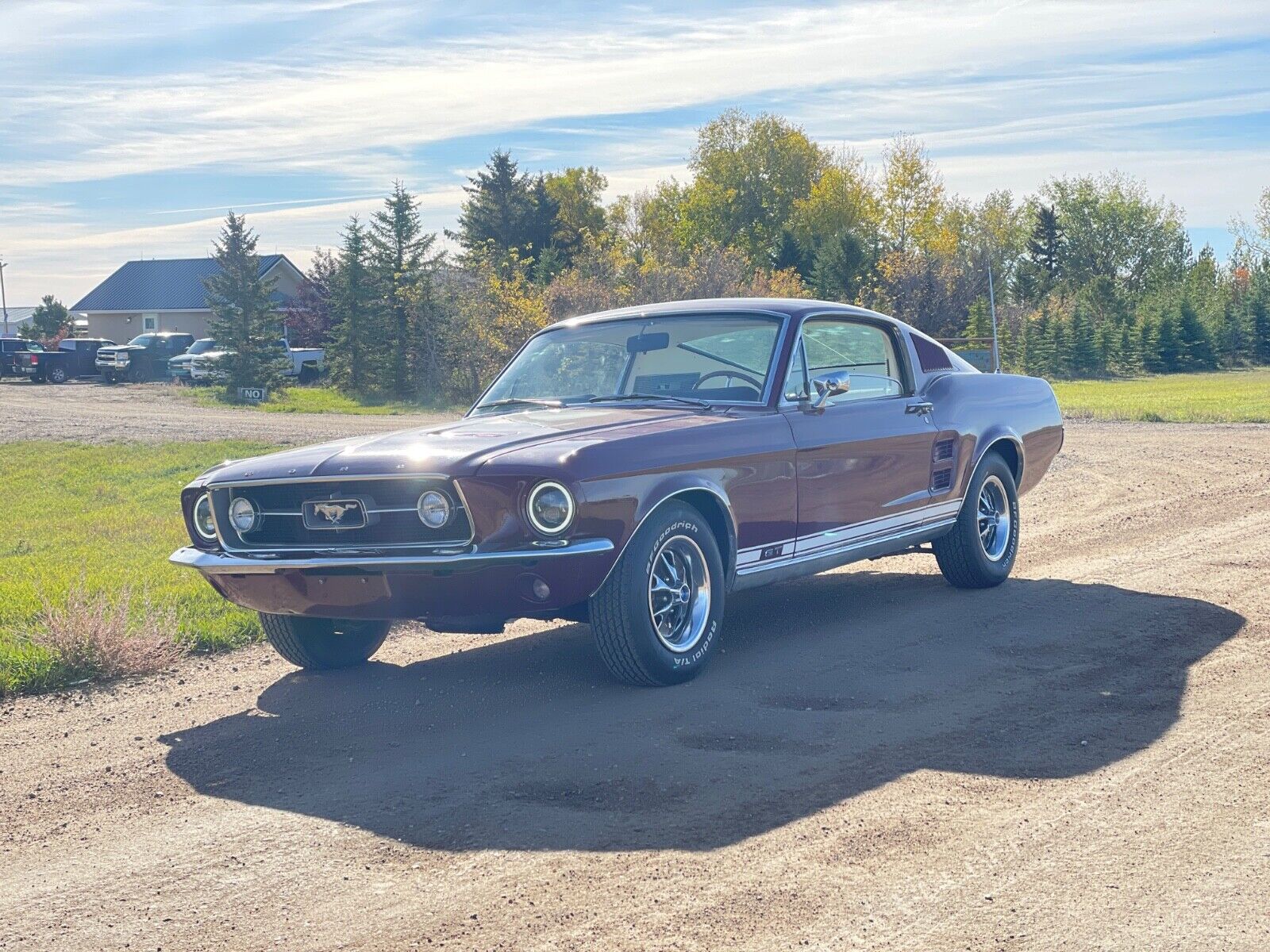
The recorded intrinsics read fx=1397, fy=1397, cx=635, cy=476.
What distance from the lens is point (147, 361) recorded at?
50625 millimetres

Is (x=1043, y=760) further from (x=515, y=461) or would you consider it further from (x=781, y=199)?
(x=781, y=199)

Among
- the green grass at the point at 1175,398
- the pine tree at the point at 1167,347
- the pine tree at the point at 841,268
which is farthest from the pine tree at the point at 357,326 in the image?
the pine tree at the point at 1167,347

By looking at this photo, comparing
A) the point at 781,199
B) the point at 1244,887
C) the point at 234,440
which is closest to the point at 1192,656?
the point at 1244,887

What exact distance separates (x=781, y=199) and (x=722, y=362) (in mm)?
85266

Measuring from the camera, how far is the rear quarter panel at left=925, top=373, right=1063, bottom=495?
7.96m

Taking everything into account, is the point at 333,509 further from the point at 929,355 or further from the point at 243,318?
the point at 243,318

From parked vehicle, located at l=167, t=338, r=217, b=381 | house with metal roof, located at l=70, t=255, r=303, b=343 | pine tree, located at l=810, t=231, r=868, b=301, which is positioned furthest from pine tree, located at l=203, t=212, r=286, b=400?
house with metal roof, located at l=70, t=255, r=303, b=343

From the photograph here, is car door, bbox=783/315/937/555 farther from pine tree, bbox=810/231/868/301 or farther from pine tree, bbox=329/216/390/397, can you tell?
pine tree, bbox=810/231/868/301

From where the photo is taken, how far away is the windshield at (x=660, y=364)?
6793 mm

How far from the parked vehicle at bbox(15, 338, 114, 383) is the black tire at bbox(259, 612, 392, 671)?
47415 millimetres

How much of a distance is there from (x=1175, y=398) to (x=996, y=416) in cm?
2437

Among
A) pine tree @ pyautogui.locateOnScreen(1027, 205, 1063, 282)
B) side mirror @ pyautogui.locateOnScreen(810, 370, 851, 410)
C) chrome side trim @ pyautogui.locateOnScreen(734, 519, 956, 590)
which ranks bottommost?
chrome side trim @ pyautogui.locateOnScreen(734, 519, 956, 590)

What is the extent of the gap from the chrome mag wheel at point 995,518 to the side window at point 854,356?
1.08 meters

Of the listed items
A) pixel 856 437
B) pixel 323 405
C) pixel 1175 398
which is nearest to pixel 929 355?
pixel 856 437
